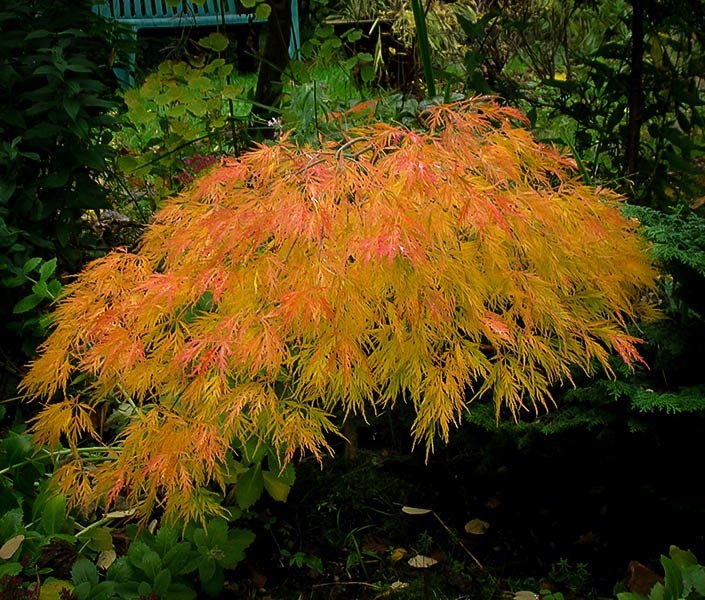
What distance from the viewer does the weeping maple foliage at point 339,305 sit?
50.8 inches

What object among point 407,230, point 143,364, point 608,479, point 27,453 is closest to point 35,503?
point 27,453

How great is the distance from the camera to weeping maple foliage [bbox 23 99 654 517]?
1.29 m

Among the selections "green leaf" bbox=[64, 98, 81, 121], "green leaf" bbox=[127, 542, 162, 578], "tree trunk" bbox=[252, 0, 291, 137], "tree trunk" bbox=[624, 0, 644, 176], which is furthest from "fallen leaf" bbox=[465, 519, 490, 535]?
"tree trunk" bbox=[252, 0, 291, 137]

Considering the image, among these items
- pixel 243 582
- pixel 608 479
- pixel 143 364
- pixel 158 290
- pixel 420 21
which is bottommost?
pixel 243 582

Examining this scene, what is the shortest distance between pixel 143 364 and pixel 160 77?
1.66m

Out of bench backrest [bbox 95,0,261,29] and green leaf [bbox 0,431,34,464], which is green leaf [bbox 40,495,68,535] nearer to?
green leaf [bbox 0,431,34,464]

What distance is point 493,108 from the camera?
1.65 metres

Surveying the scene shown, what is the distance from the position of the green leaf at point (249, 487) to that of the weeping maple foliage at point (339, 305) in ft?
0.27

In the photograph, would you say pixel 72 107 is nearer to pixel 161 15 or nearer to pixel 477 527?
pixel 477 527

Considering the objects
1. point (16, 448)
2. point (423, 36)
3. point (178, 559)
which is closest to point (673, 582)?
point (178, 559)

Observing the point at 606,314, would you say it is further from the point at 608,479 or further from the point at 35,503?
the point at 35,503

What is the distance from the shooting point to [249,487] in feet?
5.26

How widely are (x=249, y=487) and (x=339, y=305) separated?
0.55 metres

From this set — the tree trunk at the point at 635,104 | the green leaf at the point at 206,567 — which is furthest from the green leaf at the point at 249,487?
the tree trunk at the point at 635,104
